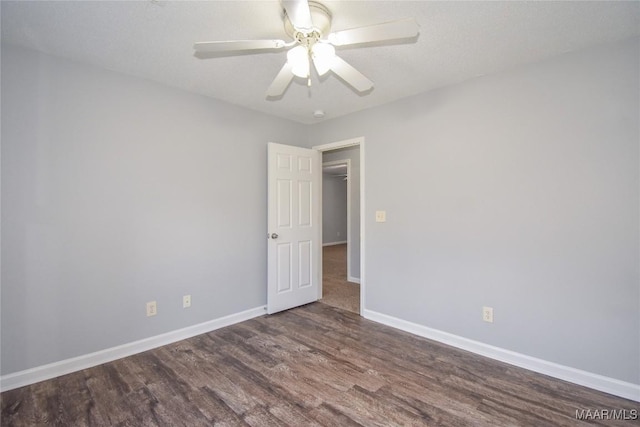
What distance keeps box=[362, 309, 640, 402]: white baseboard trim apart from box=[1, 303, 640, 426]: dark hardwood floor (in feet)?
0.22

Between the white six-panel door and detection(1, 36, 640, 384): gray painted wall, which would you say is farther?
the white six-panel door

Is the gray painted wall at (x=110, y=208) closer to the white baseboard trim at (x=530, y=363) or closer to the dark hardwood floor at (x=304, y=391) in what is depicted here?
the dark hardwood floor at (x=304, y=391)

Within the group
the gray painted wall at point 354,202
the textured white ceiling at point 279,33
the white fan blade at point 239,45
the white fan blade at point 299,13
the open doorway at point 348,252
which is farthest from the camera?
the gray painted wall at point 354,202

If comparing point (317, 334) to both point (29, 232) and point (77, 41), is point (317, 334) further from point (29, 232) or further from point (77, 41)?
point (77, 41)

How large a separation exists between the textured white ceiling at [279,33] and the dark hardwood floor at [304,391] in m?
2.39

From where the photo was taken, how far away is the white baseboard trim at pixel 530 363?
1976 millimetres

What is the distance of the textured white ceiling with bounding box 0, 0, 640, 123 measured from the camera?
5.53 feet

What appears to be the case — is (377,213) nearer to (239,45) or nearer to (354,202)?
(354,202)

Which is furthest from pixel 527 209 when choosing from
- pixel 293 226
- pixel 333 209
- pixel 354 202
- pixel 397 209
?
pixel 333 209

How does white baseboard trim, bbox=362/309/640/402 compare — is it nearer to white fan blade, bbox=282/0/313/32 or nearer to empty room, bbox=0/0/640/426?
empty room, bbox=0/0/640/426

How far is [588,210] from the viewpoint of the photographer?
6.82ft

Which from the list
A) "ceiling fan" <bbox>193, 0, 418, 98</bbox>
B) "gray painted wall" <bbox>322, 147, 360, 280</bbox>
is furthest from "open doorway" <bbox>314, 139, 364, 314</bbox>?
"ceiling fan" <bbox>193, 0, 418, 98</bbox>

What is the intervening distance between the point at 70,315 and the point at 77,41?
198 centimetres

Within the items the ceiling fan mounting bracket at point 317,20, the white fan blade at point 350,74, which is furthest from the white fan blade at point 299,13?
the white fan blade at point 350,74
